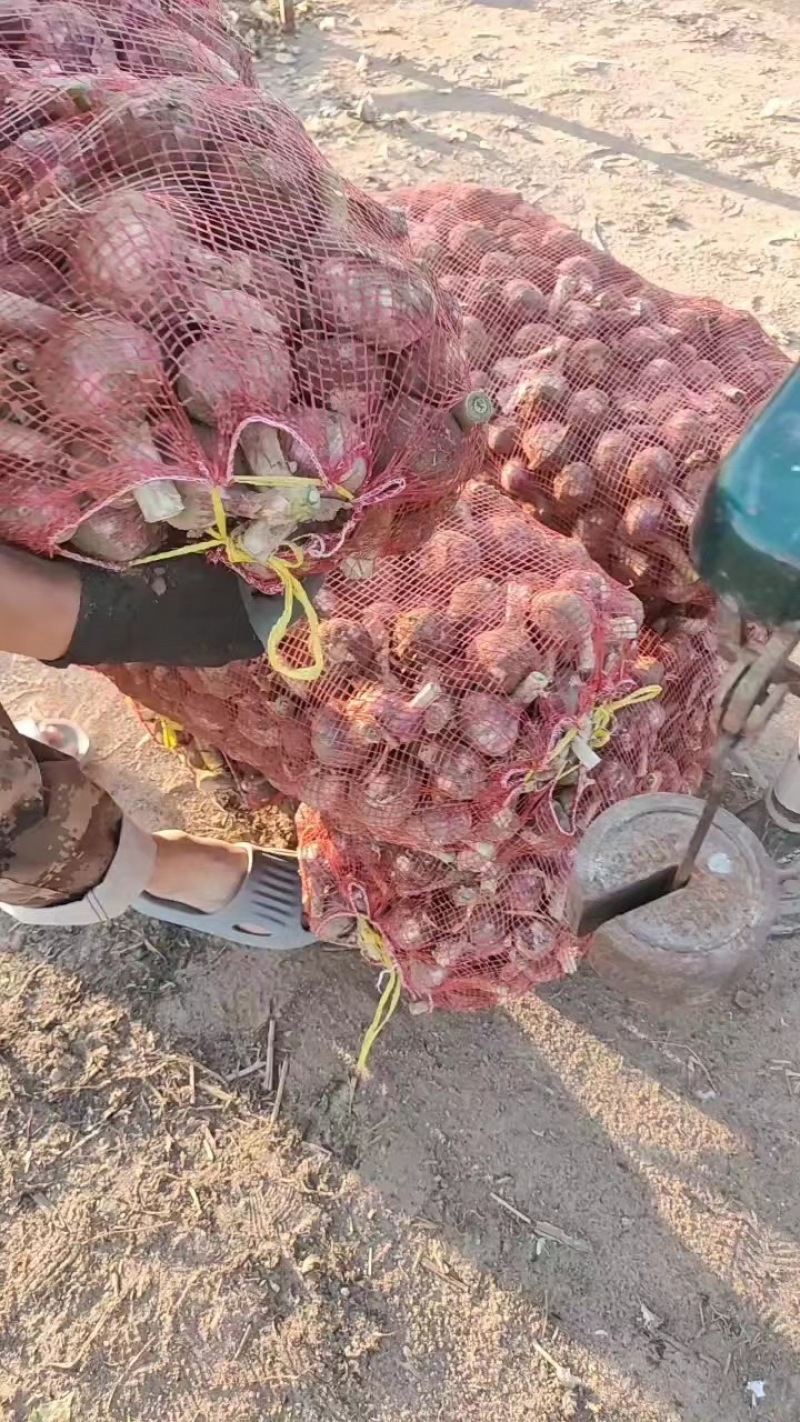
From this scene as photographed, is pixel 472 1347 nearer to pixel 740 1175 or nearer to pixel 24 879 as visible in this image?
pixel 740 1175

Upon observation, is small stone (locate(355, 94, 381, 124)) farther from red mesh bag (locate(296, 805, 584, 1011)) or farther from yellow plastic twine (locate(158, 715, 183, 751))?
red mesh bag (locate(296, 805, 584, 1011))

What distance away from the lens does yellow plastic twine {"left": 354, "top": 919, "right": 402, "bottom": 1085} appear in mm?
1817

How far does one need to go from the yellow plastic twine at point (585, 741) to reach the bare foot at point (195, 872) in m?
0.67

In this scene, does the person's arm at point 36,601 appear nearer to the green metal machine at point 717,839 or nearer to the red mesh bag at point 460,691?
the red mesh bag at point 460,691

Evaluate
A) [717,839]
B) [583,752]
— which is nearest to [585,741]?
[583,752]

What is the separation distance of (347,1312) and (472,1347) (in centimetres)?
20

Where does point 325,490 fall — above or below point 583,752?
above

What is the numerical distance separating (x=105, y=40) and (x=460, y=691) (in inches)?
35.2

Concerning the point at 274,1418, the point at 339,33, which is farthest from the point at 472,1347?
the point at 339,33

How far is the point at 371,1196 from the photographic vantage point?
1.78 m

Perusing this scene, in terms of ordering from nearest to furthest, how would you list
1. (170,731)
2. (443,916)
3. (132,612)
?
(132,612)
(443,916)
(170,731)

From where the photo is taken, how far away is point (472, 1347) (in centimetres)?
166

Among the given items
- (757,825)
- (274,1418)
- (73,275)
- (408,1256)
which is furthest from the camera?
(757,825)

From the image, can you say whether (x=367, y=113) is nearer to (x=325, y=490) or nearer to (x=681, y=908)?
(x=325, y=490)
